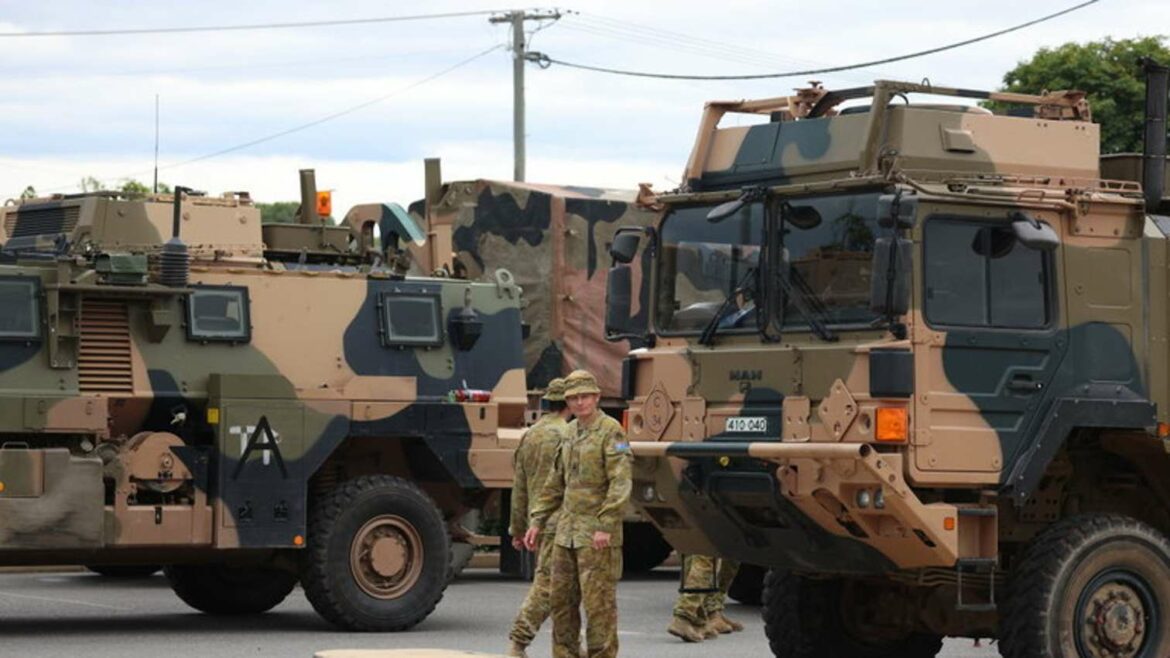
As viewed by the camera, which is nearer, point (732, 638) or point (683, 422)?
point (683, 422)

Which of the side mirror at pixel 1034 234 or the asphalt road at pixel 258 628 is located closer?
the side mirror at pixel 1034 234

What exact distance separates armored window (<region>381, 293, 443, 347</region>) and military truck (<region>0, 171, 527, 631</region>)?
0.7 inches

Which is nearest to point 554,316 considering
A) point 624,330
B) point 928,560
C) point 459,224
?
point 459,224

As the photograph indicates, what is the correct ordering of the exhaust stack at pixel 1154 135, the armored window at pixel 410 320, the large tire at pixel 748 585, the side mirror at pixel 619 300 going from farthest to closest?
1. the large tire at pixel 748 585
2. the armored window at pixel 410 320
3. the side mirror at pixel 619 300
4. the exhaust stack at pixel 1154 135

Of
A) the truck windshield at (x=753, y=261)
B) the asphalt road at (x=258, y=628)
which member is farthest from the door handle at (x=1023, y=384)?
the asphalt road at (x=258, y=628)

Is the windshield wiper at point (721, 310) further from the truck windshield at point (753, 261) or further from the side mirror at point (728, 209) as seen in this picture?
the side mirror at point (728, 209)

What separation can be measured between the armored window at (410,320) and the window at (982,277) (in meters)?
6.46

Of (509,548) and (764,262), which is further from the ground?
(764,262)

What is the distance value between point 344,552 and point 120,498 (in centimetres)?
166

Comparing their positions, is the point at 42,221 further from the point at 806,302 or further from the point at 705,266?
the point at 806,302

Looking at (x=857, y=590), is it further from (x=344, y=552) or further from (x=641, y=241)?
(x=344, y=552)

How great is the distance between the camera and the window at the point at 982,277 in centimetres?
1269

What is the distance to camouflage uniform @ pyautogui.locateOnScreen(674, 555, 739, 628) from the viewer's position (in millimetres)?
16641

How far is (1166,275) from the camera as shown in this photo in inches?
529
